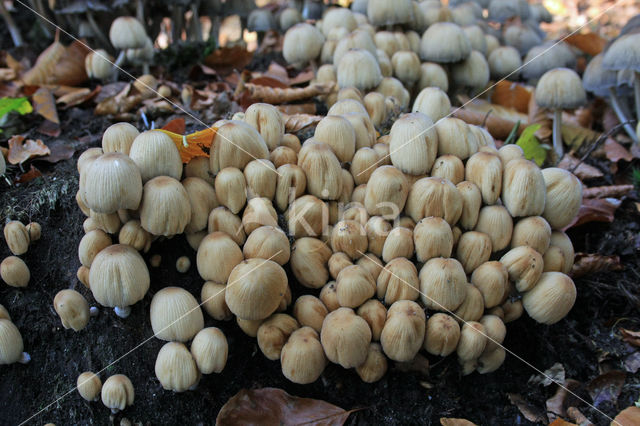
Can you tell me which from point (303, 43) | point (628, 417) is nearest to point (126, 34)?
point (303, 43)

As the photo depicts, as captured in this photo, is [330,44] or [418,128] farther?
[330,44]

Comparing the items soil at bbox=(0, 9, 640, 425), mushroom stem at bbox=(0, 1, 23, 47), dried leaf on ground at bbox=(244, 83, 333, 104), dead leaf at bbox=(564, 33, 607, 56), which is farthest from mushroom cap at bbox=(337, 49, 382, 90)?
mushroom stem at bbox=(0, 1, 23, 47)

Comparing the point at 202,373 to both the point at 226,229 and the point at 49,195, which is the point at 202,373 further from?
the point at 49,195

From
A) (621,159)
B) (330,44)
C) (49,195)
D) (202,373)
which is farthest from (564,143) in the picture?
(49,195)

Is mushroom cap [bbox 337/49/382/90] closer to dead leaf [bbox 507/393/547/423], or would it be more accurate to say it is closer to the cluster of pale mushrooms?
the cluster of pale mushrooms

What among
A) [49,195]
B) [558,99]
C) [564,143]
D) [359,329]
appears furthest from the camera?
[564,143]
